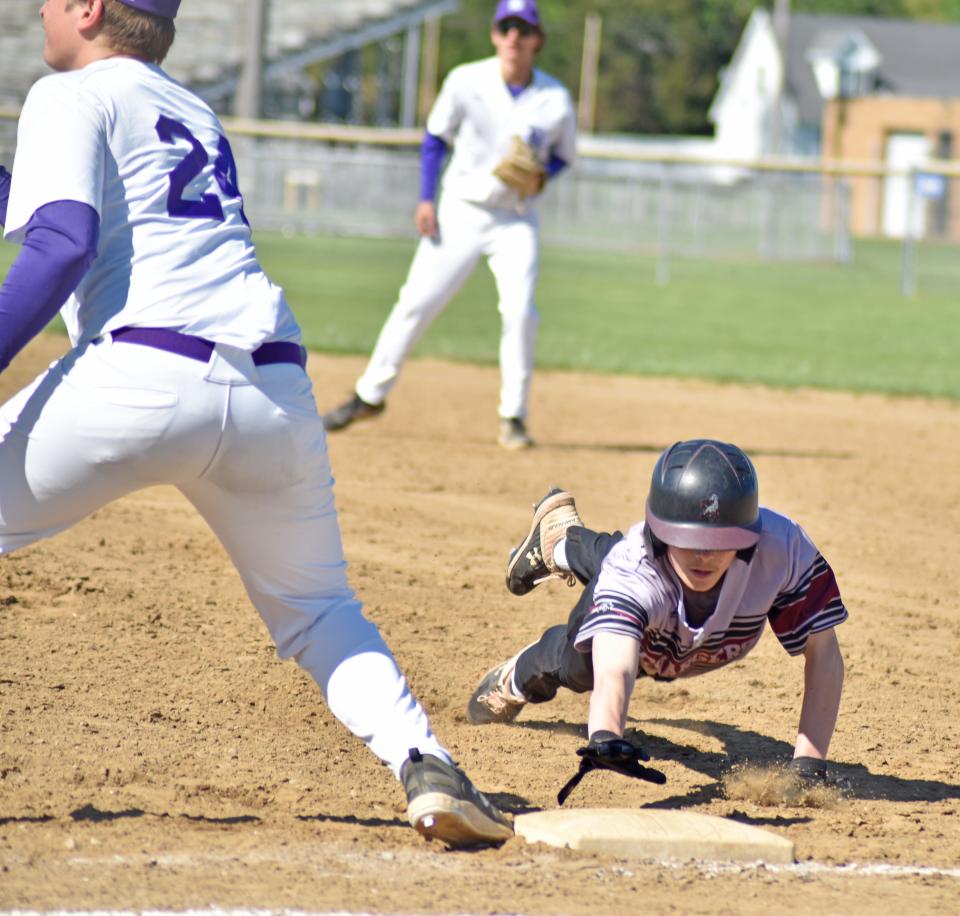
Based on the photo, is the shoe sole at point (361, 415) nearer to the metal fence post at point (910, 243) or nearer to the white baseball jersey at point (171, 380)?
the white baseball jersey at point (171, 380)

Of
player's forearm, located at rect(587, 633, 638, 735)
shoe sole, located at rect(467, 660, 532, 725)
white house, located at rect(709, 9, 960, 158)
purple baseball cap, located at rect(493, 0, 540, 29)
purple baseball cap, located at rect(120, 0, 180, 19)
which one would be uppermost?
white house, located at rect(709, 9, 960, 158)

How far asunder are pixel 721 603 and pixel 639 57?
61400 millimetres

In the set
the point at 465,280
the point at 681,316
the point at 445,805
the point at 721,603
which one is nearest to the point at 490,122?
the point at 465,280

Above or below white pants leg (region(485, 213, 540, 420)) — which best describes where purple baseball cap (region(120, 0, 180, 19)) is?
above

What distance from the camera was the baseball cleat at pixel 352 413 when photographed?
323 inches

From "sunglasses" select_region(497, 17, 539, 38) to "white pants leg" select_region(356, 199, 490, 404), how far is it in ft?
3.10

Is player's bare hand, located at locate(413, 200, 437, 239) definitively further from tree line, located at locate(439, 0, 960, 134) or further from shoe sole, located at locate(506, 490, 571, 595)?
tree line, located at locate(439, 0, 960, 134)

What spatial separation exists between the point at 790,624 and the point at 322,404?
5.97 metres

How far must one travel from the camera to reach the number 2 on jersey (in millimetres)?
2998

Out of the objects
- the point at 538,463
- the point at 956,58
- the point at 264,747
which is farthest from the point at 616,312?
the point at 956,58

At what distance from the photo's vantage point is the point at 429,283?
802 centimetres

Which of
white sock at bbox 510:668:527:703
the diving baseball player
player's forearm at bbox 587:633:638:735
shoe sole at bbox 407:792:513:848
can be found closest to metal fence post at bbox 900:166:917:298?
white sock at bbox 510:668:527:703

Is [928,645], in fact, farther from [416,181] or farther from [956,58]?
[956,58]

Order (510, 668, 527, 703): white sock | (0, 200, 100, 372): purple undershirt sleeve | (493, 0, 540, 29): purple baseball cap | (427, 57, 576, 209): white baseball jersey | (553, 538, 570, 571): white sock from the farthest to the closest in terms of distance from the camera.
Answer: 1. (427, 57, 576, 209): white baseball jersey
2. (493, 0, 540, 29): purple baseball cap
3. (553, 538, 570, 571): white sock
4. (510, 668, 527, 703): white sock
5. (0, 200, 100, 372): purple undershirt sleeve
